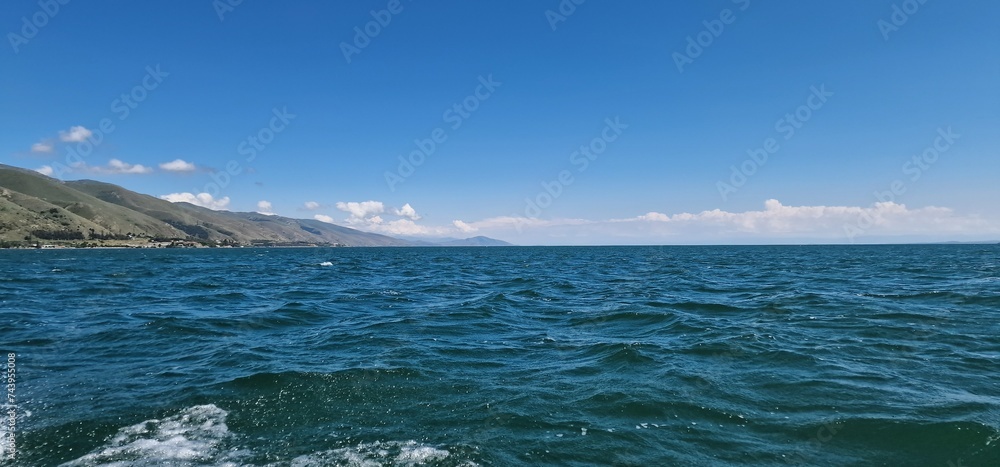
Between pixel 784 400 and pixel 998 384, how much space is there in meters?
5.71

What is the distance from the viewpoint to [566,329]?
20125mm

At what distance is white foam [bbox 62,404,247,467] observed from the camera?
8.12m

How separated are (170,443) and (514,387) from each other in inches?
286

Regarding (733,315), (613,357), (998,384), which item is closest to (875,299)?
(733,315)

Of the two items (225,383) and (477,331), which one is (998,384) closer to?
(477,331)

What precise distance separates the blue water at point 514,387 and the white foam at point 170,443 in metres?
0.05

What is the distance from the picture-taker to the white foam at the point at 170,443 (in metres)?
8.12

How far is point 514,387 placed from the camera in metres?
12.0

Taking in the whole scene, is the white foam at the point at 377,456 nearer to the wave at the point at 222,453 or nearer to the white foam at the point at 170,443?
the wave at the point at 222,453
